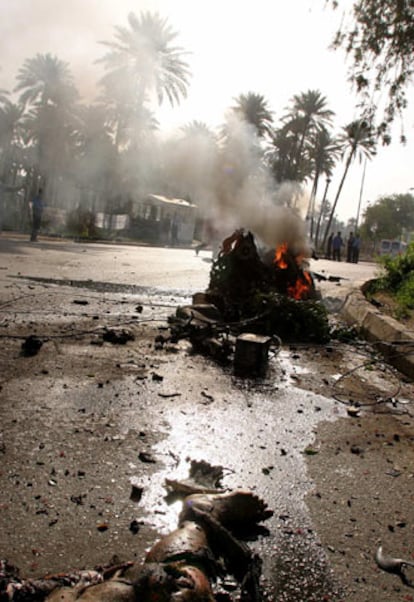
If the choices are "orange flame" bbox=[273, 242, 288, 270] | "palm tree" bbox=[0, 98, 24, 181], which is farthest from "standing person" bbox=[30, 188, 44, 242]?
"palm tree" bbox=[0, 98, 24, 181]

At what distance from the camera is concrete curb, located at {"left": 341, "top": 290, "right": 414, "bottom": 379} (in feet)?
17.6

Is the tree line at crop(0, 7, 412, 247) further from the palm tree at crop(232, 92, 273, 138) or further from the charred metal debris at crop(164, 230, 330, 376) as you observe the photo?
the charred metal debris at crop(164, 230, 330, 376)

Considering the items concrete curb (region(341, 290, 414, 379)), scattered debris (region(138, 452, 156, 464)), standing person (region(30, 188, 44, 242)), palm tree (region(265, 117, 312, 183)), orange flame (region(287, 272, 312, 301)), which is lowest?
scattered debris (region(138, 452, 156, 464))

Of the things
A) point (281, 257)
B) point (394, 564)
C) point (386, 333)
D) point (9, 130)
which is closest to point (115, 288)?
point (281, 257)

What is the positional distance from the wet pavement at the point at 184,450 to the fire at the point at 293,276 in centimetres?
277

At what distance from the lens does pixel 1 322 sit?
5.45m

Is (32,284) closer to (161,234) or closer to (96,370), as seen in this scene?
(96,370)

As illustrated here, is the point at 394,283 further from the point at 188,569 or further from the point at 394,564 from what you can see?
the point at 188,569

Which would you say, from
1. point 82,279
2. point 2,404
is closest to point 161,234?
point 82,279

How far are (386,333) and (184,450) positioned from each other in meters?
4.38

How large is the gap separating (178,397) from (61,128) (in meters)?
59.2

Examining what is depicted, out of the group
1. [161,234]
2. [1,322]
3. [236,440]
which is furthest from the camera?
[161,234]

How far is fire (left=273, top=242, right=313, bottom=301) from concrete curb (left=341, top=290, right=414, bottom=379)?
837 millimetres

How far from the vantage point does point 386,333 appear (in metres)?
6.34
